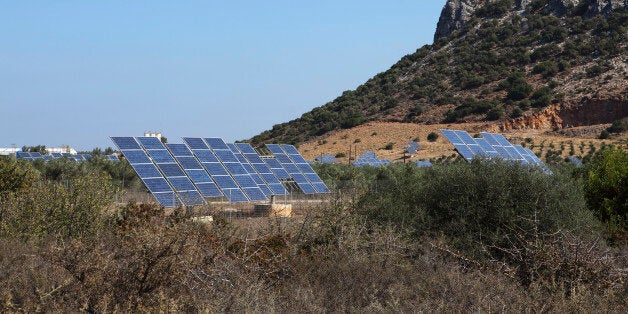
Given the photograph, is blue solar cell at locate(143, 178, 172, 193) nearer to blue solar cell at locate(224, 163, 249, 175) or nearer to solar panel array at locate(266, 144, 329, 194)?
blue solar cell at locate(224, 163, 249, 175)

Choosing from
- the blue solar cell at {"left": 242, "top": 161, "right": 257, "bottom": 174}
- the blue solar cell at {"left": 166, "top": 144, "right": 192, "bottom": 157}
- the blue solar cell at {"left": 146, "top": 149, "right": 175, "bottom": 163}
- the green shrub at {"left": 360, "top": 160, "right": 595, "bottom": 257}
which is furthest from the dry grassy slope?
the green shrub at {"left": 360, "top": 160, "right": 595, "bottom": 257}

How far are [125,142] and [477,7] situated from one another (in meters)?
74.1

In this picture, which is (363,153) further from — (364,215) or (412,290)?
(412,290)

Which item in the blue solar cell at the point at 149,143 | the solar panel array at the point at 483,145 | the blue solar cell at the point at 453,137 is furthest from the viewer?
the blue solar cell at the point at 453,137

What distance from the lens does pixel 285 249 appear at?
1256 centimetres

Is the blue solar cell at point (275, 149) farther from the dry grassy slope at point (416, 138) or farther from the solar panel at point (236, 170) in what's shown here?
the dry grassy slope at point (416, 138)

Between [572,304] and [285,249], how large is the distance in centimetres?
426

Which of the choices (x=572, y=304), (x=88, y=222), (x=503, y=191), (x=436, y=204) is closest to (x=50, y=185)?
(x=88, y=222)

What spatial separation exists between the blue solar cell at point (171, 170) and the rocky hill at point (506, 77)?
46948 millimetres

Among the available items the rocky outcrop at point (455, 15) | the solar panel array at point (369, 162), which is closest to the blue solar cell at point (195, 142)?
the solar panel array at point (369, 162)

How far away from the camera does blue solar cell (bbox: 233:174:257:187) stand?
2970 centimetres

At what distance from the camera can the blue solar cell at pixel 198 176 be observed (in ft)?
90.2

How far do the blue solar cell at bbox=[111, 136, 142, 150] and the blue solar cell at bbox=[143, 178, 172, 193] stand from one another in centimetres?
270

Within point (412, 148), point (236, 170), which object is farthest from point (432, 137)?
point (236, 170)
